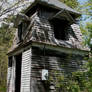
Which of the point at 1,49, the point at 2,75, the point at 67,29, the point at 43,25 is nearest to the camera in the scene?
the point at 43,25

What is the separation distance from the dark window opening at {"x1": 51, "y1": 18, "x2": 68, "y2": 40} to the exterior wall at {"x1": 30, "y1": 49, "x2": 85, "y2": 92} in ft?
5.09

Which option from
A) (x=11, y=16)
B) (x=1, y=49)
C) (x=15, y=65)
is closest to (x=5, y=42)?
(x=1, y=49)

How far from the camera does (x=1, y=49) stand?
2786 centimetres

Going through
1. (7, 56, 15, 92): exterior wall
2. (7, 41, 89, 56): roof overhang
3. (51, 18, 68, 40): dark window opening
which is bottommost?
(7, 56, 15, 92): exterior wall

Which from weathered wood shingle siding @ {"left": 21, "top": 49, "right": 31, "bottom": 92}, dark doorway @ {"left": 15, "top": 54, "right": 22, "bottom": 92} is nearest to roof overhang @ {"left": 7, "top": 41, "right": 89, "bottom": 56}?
weathered wood shingle siding @ {"left": 21, "top": 49, "right": 31, "bottom": 92}

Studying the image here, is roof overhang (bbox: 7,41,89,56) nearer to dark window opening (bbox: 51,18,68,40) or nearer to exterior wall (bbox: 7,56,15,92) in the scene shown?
dark window opening (bbox: 51,18,68,40)

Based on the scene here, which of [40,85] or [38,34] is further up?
Answer: [38,34]

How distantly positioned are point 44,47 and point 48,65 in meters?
1.17

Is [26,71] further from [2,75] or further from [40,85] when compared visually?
[2,75]

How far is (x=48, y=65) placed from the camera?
→ 33.1 feet

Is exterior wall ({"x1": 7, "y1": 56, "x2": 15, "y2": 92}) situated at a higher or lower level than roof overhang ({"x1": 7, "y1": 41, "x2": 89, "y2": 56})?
lower

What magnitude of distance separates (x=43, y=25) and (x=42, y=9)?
128 cm

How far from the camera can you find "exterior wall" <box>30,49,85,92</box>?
946 centimetres

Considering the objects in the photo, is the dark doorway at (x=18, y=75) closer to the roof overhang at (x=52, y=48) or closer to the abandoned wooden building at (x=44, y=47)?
the abandoned wooden building at (x=44, y=47)
